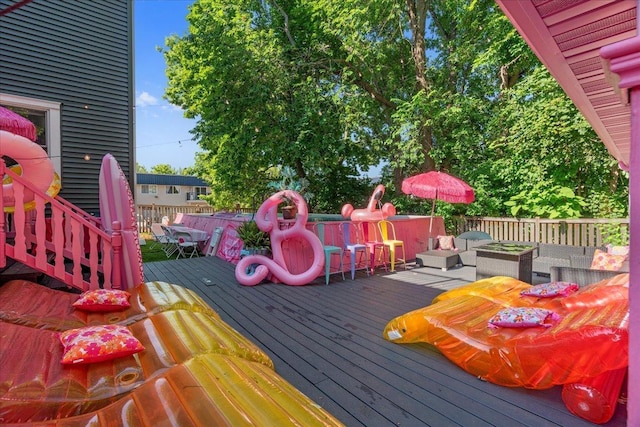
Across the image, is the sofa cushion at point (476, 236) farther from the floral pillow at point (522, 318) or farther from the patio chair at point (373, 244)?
the floral pillow at point (522, 318)

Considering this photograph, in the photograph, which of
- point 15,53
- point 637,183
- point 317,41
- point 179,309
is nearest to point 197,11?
point 317,41

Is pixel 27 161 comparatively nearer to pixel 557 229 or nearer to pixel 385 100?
pixel 557 229

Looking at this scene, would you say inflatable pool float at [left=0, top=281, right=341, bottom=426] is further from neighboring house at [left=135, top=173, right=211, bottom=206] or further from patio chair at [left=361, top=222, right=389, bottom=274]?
neighboring house at [left=135, top=173, right=211, bottom=206]

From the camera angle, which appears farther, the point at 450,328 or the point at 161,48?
the point at 161,48

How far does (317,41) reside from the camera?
1166 centimetres

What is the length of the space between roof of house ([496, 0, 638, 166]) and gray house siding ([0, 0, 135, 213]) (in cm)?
811

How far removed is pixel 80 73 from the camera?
682 cm

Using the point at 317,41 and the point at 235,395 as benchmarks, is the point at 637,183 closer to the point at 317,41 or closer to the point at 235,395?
the point at 235,395

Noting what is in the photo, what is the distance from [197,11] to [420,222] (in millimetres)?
10784

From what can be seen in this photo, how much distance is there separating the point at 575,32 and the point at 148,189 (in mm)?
34473

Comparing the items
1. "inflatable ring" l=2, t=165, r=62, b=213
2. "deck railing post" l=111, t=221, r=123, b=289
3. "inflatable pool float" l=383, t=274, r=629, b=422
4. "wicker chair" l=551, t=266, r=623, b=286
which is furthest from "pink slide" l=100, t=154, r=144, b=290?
"wicker chair" l=551, t=266, r=623, b=286

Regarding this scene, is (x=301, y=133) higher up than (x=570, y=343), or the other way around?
(x=301, y=133)

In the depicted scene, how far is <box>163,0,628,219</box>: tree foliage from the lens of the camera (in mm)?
8578

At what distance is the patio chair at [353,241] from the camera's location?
21.1 feet
